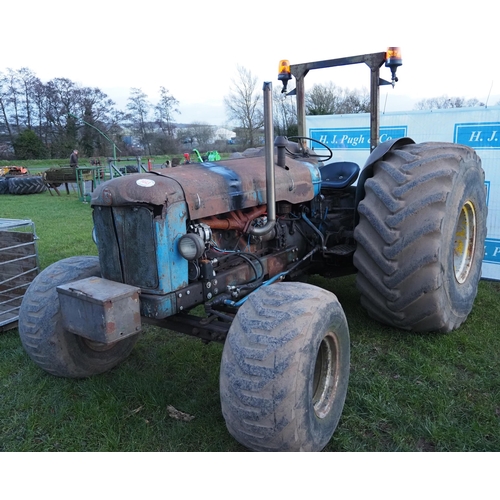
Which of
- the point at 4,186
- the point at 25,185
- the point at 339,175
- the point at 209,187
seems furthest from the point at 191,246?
the point at 4,186

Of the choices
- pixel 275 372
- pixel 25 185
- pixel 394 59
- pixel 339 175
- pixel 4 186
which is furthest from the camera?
pixel 4 186

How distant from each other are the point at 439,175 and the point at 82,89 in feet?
109

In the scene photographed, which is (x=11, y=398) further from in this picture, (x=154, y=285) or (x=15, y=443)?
(x=154, y=285)

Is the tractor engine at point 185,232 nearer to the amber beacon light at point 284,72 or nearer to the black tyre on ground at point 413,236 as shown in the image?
the black tyre on ground at point 413,236

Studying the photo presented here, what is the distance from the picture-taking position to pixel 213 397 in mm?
3240

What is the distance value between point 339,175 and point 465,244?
1.35 m

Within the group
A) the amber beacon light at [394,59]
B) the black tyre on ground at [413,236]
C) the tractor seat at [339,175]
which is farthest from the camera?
the tractor seat at [339,175]

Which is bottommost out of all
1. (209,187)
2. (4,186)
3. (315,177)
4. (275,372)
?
(4,186)

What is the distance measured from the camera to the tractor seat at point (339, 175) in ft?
15.1

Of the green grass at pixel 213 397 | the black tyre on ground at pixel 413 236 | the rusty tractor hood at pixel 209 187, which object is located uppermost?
the rusty tractor hood at pixel 209 187

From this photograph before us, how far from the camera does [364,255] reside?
3.67m

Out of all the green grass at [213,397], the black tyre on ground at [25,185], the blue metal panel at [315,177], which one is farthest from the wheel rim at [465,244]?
the black tyre on ground at [25,185]

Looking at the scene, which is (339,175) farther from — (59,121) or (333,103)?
(59,121)

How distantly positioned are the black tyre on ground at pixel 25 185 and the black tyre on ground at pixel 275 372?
19550 millimetres
